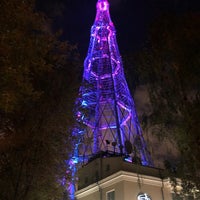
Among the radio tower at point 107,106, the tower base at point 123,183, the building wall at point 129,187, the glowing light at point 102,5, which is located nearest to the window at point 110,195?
the tower base at point 123,183

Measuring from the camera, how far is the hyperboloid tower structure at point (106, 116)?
97.2 ft

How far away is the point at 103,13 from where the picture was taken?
5300 cm

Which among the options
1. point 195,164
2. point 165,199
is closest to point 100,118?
point 165,199

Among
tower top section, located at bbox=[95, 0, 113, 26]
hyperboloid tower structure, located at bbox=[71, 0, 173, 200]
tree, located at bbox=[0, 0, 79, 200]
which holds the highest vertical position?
tower top section, located at bbox=[95, 0, 113, 26]

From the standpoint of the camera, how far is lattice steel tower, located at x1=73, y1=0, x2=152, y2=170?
112 feet

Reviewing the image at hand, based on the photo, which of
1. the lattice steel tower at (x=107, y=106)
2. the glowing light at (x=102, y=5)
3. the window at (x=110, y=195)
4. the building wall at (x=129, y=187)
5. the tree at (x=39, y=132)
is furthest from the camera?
the glowing light at (x=102, y=5)

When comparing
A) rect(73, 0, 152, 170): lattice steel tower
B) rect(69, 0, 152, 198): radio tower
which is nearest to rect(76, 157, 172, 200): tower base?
rect(69, 0, 152, 198): radio tower

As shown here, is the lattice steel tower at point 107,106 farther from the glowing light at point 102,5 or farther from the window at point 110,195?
the window at point 110,195

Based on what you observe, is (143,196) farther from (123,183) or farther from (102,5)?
(102,5)

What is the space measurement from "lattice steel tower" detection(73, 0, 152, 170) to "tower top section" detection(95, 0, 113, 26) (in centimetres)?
62

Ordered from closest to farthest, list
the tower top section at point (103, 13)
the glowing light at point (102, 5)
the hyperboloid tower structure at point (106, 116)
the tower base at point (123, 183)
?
the tower base at point (123, 183), the hyperboloid tower structure at point (106, 116), the tower top section at point (103, 13), the glowing light at point (102, 5)

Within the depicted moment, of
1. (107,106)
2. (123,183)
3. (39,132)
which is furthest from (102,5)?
(39,132)

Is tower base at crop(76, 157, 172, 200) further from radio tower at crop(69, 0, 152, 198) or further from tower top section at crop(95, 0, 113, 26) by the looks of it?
tower top section at crop(95, 0, 113, 26)

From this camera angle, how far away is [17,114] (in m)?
13.5
